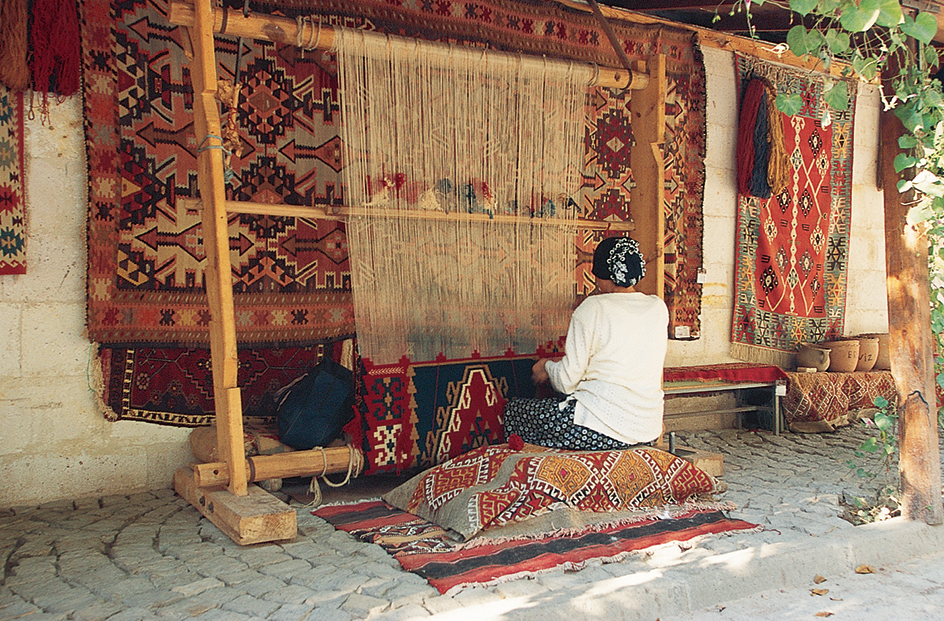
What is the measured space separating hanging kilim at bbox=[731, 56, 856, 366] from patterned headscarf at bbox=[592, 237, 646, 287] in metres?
2.35

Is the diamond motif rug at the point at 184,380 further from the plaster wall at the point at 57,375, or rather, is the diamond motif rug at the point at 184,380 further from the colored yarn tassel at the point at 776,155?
the colored yarn tassel at the point at 776,155

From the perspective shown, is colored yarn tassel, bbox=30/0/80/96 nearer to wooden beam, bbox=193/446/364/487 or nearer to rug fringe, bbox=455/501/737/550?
wooden beam, bbox=193/446/364/487

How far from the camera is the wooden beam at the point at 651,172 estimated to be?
3.82 m

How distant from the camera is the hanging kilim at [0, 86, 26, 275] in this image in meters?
3.27

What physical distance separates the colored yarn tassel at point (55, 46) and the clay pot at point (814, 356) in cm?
484

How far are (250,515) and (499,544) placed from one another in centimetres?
90

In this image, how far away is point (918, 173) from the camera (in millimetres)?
3090

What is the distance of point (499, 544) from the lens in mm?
2773

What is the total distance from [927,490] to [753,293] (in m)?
2.54

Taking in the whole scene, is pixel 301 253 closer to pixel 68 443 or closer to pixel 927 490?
A: pixel 68 443

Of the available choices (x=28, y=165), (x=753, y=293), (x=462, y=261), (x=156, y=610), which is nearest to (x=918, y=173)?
(x=462, y=261)

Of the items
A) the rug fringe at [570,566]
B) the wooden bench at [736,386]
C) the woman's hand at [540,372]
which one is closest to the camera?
the rug fringe at [570,566]

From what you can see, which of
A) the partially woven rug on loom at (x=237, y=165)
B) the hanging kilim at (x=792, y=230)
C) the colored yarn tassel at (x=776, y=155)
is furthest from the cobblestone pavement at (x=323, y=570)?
the colored yarn tassel at (x=776, y=155)

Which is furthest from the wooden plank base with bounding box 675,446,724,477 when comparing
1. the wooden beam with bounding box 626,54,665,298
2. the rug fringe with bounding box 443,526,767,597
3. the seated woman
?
the rug fringe with bounding box 443,526,767,597
